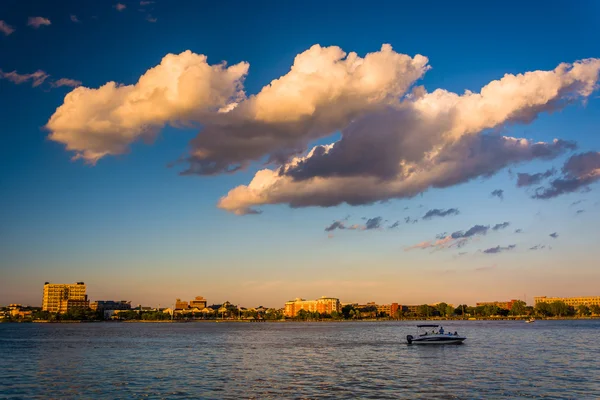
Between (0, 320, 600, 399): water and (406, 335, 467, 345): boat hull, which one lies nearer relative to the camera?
(0, 320, 600, 399): water

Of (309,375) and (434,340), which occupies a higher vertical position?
(309,375)

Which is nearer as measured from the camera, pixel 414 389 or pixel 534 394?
pixel 534 394

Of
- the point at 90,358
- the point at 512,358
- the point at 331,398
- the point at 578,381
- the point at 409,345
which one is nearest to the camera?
the point at 331,398

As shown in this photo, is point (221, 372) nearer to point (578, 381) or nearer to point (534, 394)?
point (534, 394)

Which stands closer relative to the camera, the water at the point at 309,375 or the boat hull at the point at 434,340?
the water at the point at 309,375

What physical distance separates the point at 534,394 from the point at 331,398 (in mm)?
19329

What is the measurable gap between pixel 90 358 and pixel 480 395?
66779 mm

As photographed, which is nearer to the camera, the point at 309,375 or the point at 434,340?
the point at 309,375

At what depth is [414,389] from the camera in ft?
175

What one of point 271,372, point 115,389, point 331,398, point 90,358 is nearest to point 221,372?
point 271,372

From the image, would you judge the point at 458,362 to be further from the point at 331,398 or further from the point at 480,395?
the point at 331,398

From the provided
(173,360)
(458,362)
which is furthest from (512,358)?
(173,360)

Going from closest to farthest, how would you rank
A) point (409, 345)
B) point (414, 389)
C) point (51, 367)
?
point (414, 389), point (51, 367), point (409, 345)

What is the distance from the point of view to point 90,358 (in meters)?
89.9
